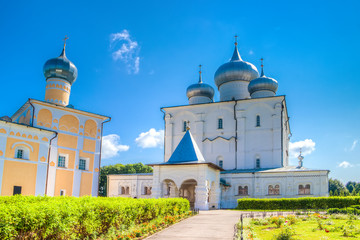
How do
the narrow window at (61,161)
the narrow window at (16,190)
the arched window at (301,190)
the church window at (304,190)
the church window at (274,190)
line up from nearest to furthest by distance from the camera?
the narrow window at (16,190) → the narrow window at (61,161) → the church window at (304,190) → the arched window at (301,190) → the church window at (274,190)

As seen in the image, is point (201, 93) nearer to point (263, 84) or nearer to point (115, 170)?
point (263, 84)

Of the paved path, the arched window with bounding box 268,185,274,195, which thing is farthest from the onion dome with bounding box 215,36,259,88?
the paved path

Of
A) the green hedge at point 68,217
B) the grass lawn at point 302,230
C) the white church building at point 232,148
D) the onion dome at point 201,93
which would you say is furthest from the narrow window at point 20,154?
the onion dome at point 201,93

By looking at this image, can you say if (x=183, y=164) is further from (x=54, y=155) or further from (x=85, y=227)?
(x=85, y=227)

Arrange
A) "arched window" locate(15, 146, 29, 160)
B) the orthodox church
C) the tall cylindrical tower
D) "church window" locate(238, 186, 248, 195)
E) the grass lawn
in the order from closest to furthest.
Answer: the grass lawn
the orthodox church
"arched window" locate(15, 146, 29, 160)
the tall cylindrical tower
"church window" locate(238, 186, 248, 195)

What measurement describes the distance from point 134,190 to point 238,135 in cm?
1056

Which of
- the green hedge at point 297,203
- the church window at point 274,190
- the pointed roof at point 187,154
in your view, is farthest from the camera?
the church window at point 274,190

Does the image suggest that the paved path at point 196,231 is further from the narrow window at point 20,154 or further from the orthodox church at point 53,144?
the narrow window at point 20,154

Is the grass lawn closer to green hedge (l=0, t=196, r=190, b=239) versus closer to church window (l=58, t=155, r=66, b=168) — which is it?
green hedge (l=0, t=196, r=190, b=239)

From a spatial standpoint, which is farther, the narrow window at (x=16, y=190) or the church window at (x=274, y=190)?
the church window at (x=274, y=190)

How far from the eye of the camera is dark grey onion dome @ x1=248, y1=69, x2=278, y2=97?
107 feet

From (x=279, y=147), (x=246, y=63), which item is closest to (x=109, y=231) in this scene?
(x=279, y=147)

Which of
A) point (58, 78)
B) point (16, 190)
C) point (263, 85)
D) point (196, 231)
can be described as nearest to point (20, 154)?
point (16, 190)

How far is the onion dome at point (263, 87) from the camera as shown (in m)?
32.5
